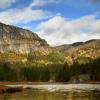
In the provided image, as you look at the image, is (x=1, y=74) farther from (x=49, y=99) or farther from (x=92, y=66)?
(x=49, y=99)

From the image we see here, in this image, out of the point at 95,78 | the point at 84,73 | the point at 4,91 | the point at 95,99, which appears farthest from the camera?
the point at 84,73

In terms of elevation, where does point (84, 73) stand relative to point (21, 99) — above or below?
above

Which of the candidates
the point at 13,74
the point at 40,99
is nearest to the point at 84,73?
the point at 13,74

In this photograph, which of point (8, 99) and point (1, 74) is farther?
point (1, 74)

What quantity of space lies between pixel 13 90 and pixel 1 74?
11464 cm

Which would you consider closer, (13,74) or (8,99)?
(8,99)

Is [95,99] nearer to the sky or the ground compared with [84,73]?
nearer to the ground

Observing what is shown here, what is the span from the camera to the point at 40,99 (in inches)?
1977

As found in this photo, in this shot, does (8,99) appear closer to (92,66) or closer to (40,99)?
(40,99)

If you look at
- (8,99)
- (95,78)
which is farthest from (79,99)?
(95,78)

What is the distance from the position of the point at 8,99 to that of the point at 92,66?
145m

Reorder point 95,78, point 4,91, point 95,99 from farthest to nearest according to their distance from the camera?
1. point 95,78
2. point 4,91
3. point 95,99

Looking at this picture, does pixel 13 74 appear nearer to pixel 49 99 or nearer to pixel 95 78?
pixel 95 78

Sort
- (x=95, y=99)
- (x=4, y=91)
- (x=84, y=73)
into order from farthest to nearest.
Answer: (x=84, y=73) < (x=4, y=91) < (x=95, y=99)
